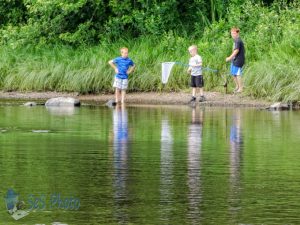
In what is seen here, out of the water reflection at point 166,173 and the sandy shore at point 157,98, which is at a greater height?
the sandy shore at point 157,98

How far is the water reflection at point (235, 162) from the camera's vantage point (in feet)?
33.6

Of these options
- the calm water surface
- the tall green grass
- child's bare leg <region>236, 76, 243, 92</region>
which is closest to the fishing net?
the tall green grass

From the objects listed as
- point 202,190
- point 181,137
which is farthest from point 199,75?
point 202,190

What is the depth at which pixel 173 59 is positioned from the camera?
104 ft

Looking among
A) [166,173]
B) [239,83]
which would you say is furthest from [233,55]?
[166,173]

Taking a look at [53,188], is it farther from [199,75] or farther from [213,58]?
[213,58]

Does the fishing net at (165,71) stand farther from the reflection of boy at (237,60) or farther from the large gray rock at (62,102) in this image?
the large gray rock at (62,102)

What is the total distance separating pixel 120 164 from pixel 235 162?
1440mm

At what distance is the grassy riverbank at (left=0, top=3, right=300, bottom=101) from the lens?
1112 inches

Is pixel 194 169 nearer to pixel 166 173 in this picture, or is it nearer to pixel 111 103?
pixel 166 173

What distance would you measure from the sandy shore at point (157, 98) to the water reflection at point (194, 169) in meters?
6.27

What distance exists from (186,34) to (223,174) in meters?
22.5

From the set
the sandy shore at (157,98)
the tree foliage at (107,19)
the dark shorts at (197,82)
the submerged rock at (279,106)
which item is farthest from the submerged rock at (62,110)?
the tree foliage at (107,19)

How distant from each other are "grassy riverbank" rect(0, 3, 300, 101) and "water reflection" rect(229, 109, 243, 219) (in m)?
6.69
